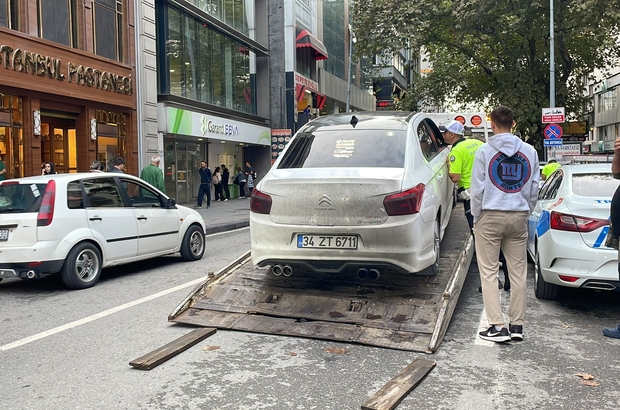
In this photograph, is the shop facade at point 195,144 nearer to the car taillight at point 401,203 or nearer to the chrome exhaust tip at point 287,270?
the chrome exhaust tip at point 287,270

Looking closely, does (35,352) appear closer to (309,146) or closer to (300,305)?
(300,305)

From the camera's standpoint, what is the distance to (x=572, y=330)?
17.0 feet

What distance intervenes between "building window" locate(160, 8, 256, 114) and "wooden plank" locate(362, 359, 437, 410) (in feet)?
60.9

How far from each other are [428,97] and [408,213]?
24849 millimetres

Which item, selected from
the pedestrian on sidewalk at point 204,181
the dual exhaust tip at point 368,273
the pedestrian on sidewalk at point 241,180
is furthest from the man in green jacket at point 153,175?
the pedestrian on sidewalk at point 241,180

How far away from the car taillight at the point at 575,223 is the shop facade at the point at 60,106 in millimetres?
13308

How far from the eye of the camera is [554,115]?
20922mm

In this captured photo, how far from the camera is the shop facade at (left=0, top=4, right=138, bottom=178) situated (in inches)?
583

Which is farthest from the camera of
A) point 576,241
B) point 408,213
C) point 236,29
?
point 236,29

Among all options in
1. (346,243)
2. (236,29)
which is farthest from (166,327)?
(236,29)

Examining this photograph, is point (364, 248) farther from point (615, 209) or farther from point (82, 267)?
point (82, 267)

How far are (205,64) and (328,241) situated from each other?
2040 centimetres

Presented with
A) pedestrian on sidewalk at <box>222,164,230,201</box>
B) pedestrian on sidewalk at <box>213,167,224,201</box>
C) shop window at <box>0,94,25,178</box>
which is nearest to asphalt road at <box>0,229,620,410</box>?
shop window at <box>0,94,25,178</box>

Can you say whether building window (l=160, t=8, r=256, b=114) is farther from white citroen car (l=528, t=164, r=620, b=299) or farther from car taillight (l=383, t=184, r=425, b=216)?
car taillight (l=383, t=184, r=425, b=216)
